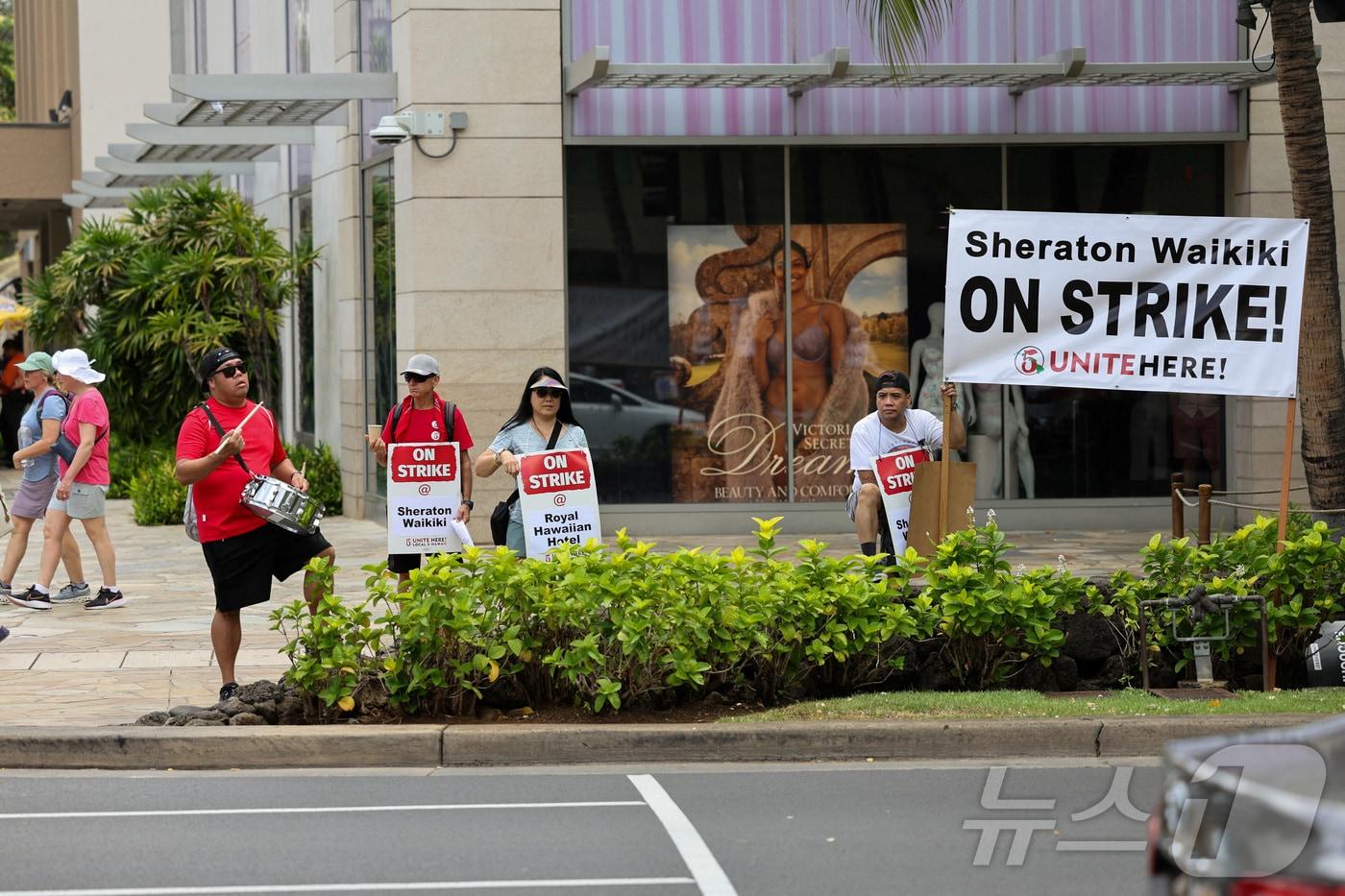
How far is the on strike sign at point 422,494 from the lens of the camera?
10828 mm

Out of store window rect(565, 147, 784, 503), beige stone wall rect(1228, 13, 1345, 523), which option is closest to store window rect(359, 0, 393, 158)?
store window rect(565, 147, 784, 503)

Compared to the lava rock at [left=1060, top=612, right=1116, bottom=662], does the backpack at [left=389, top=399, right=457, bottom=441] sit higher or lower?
higher

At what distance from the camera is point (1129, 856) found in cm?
640

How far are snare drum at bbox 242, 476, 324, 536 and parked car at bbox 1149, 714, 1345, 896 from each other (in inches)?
237

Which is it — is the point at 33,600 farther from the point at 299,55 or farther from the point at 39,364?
the point at 299,55

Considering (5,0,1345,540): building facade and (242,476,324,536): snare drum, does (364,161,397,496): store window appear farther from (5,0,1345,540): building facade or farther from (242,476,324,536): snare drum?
(242,476,324,536): snare drum

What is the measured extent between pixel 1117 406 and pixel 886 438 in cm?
649

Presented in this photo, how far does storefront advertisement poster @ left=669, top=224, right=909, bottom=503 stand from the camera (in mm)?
16625

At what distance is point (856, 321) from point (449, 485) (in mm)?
6840

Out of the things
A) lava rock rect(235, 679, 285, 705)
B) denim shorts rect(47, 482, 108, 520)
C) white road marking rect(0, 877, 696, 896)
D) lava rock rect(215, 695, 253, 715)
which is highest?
denim shorts rect(47, 482, 108, 520)

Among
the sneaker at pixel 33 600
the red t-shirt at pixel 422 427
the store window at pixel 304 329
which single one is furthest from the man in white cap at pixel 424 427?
the store window at pixel 304 329

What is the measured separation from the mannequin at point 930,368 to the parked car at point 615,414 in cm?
204

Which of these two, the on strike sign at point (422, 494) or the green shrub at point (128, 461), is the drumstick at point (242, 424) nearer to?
the on strike sign at point (422, 494)

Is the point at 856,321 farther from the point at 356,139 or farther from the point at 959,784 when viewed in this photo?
the point at 959,784
